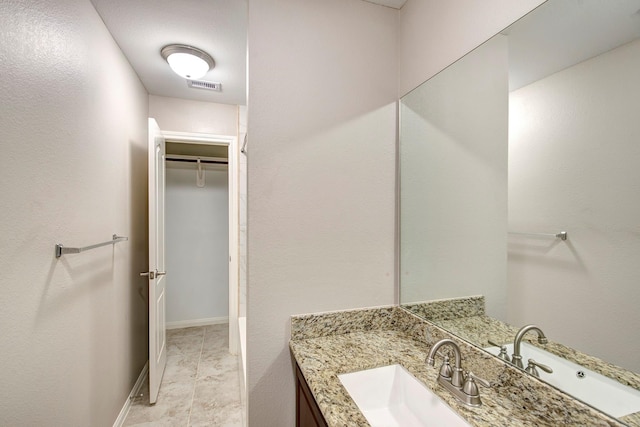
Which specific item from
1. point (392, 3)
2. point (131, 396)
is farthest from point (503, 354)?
point (131, 396)

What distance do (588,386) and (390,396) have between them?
62 centimetres

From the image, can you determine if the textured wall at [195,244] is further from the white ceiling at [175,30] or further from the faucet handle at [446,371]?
the faucet handle at [446,371]

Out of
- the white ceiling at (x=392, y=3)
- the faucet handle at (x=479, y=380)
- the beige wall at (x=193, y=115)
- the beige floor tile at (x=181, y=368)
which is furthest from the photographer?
the beige wall at (x=193, y=115)

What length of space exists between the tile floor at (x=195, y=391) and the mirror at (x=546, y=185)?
177 cm

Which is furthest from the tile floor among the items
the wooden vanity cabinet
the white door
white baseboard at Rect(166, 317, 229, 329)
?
the wooden vanity cabinet

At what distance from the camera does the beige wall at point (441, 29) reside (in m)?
0.95

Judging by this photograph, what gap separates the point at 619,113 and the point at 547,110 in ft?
0.60

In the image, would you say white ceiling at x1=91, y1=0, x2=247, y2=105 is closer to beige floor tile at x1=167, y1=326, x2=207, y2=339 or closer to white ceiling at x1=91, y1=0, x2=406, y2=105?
white ceiling at x1=91, y1=0, x2=406, y2=105

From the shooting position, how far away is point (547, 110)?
82 cm

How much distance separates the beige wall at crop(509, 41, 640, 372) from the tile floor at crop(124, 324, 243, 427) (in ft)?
6.72

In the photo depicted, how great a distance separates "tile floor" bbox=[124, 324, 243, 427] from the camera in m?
1.92

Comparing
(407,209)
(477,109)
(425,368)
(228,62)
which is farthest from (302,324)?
(228,62)

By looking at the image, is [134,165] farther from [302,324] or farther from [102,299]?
[302,324]

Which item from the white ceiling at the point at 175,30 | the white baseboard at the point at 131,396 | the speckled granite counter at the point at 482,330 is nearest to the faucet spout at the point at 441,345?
the speckled granite counter at the point at 482,330
